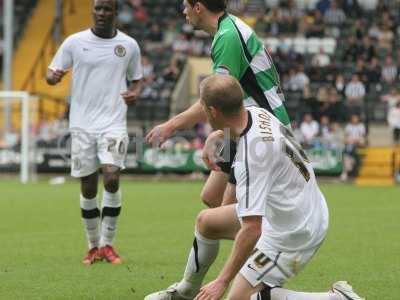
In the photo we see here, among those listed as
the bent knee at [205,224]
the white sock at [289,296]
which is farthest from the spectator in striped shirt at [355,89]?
the white sock at [289,296]

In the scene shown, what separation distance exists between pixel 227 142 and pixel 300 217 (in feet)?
3.09

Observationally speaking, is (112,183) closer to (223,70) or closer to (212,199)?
(212,199)

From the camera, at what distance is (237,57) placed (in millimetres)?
6758

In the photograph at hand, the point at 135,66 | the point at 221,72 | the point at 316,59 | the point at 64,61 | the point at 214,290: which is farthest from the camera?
the point at 316,59

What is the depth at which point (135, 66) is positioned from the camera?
10.0m

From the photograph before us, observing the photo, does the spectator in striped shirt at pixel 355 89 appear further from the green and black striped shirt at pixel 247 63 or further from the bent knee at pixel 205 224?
the bent knee at pixel 205 224

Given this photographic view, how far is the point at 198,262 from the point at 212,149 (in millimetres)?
753

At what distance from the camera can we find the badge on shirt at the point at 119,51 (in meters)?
9.83

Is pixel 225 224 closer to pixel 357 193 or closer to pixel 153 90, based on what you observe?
pixel 357 193

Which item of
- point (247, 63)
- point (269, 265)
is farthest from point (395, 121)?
point (269, 265)

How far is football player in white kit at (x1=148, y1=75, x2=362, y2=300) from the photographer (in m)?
5.52

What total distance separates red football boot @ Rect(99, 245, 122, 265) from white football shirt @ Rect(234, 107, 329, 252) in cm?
358

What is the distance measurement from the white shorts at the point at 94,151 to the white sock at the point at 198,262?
9.35ft

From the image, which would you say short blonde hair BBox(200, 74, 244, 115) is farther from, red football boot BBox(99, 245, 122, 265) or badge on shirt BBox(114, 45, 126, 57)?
badge on shirt BBox(114, 45, 126, 57)
